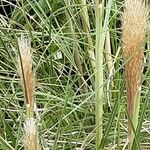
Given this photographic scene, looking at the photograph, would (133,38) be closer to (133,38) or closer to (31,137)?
(133,38)

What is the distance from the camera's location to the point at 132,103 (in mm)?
708

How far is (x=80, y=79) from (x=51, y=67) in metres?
0.11

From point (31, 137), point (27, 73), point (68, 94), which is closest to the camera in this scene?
point (31, 137)

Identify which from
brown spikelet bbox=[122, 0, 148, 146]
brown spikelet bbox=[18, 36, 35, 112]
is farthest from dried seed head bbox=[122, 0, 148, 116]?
brown spikelet bbox=[18, 36, 35, 112]

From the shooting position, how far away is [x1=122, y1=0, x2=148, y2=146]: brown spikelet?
665 mm

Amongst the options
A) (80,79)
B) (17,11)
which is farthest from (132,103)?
(17,11)

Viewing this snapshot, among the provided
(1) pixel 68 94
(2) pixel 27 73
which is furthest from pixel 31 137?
(1) pixel 68 94

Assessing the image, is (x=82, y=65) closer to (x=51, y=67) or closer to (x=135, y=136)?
(x=51, y=67)

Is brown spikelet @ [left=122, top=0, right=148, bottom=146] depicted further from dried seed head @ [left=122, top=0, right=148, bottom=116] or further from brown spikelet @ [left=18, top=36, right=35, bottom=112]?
brown spikelet @ [left=18, top=36, right=35, bottom=112]

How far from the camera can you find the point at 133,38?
667mm

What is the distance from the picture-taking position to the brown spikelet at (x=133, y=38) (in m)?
0.67

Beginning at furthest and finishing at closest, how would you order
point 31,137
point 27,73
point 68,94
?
1. point 68,94
2. point 27,73
3. point 31,137

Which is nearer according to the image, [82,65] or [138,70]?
[138,70]

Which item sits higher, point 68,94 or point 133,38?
point 133,38
